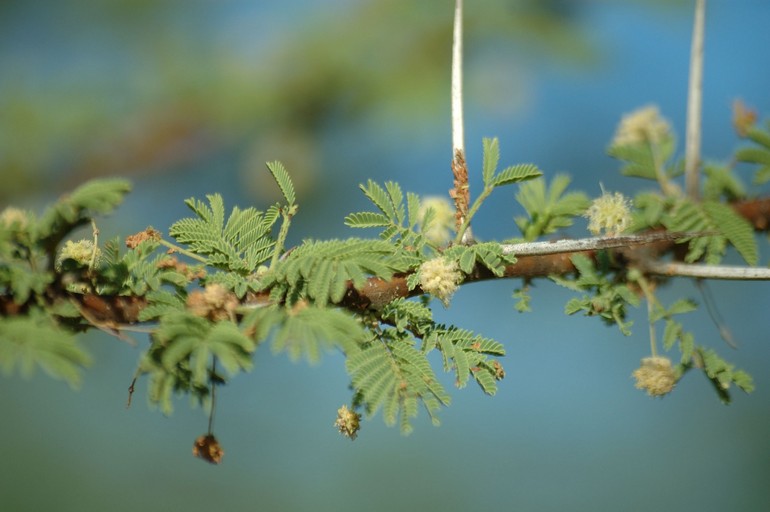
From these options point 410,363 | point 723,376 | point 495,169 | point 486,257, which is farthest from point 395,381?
point 723,376

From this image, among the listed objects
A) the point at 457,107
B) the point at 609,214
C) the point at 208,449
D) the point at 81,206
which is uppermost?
the point at 457,107

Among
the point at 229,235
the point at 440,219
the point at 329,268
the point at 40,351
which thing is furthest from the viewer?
the point at 440,219

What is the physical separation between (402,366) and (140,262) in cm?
24

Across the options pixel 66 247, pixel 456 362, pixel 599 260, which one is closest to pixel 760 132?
pixel 599 260

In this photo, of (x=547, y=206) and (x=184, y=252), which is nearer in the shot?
(x=184, y=252)

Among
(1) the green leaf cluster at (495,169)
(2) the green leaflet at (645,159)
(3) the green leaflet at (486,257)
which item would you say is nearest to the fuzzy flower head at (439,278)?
(3) the green leaflet at (486,257)

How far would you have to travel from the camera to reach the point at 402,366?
1.90 feet

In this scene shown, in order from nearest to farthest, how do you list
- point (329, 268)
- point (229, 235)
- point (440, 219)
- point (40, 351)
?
point (40, 351)
point (329, 268)
point (229, 235)
point (440, 219)

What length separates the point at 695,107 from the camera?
2.02 feet

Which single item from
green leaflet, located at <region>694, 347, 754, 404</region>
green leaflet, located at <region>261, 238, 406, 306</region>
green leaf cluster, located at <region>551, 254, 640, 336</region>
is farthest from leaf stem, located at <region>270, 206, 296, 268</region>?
green leaflet, located at <region>694, 347, 754, 404</region>

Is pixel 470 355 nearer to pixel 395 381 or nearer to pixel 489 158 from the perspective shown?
pixel 395 381

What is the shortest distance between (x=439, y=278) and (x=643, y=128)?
0.33 meters

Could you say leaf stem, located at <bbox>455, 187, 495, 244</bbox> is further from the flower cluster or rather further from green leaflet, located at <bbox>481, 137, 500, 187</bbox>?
the flower cluster

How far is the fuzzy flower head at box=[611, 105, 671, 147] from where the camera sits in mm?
748
